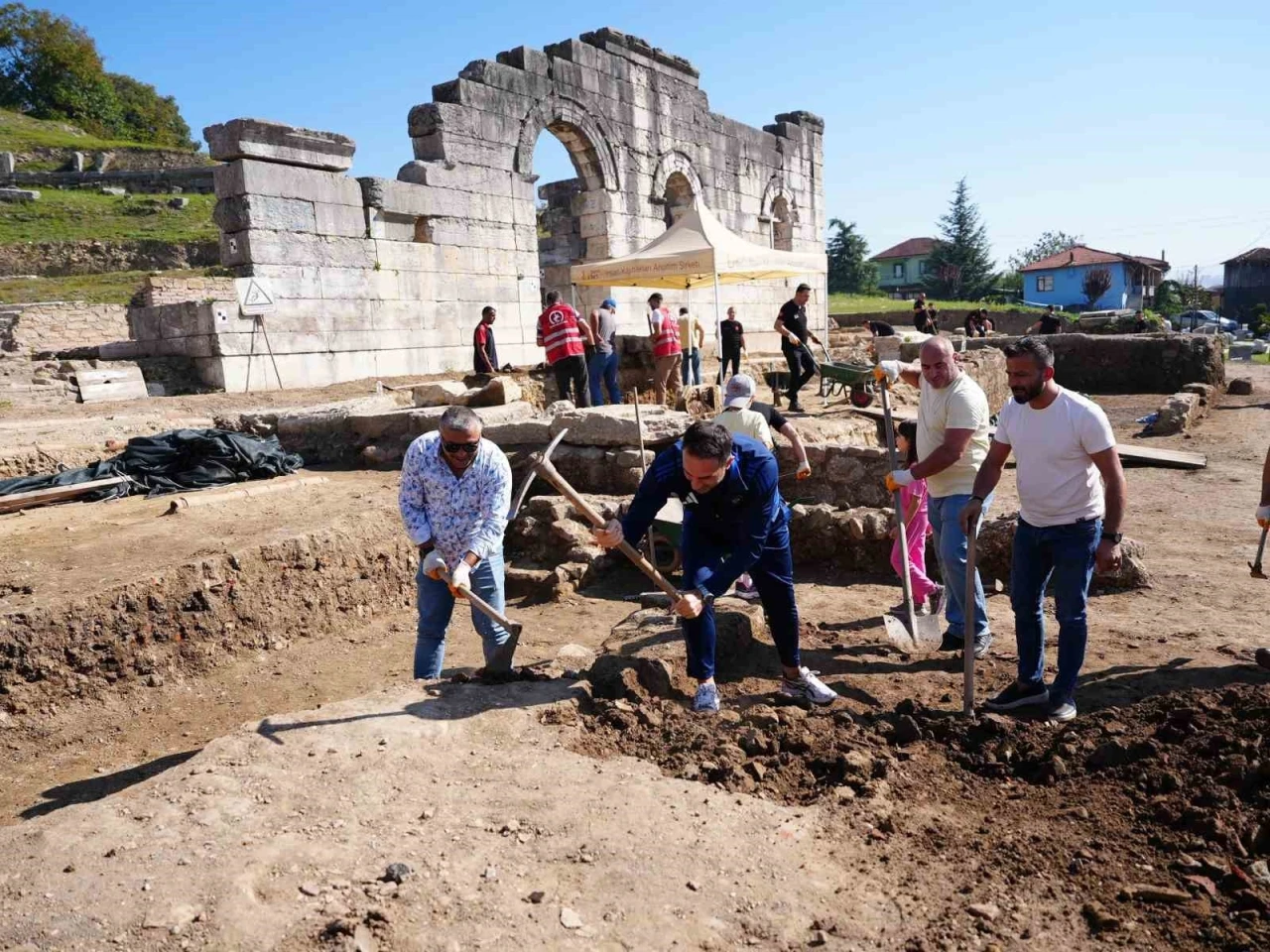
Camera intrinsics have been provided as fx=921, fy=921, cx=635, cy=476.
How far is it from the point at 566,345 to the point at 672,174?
8.73m

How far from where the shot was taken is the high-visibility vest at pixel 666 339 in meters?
13.2

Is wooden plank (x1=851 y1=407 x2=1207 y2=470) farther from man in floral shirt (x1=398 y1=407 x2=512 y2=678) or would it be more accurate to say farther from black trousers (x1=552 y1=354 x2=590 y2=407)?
man in floral shirt (x1=398 y1=407 x2=512 y2=678)

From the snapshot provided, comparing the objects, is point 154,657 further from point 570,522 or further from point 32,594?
point 570,522

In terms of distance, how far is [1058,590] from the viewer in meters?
4.03

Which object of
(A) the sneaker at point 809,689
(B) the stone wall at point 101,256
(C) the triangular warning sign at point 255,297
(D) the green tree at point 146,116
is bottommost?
(A) the sneaker at point 809,689

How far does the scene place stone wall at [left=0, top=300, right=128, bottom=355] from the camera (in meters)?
16.2

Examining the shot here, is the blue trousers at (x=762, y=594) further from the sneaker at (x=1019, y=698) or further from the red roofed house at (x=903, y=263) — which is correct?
the red roofed house at (x=903, y=263)

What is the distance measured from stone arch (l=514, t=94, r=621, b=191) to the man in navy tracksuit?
1232 centimetres

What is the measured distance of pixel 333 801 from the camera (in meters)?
3.19

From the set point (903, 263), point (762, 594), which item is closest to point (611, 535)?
point (762, 594)

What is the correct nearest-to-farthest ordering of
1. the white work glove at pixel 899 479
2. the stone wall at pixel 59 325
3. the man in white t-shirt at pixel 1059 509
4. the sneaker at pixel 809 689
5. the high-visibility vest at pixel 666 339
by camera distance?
the man in white t-shirt at pixel 1059 509
the sneaker at pixel 809 689
the white work glove at pixel 899 479
the high-visibility vest at pixel 666 339
the stone wall at pixel 59 325

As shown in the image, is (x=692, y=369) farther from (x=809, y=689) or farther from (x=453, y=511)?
(x=809, y=689)

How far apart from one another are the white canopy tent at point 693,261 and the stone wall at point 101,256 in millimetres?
17539

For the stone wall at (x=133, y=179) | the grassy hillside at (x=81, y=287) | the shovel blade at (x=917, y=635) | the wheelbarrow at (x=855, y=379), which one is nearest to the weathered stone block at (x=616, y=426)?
the shovel blade at (x=917, y=635)
